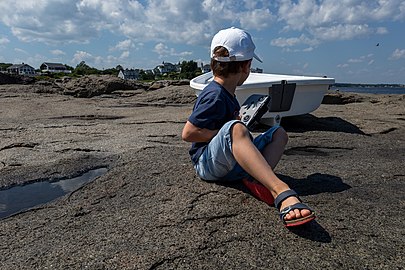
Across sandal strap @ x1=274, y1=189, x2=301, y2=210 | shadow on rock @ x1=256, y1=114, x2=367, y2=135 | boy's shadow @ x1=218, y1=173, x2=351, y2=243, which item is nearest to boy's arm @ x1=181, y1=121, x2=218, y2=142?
boy's shadow @ x1=218, y1=173, x2=351, y2=243

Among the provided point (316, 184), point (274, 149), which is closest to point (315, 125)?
point (316, 184)

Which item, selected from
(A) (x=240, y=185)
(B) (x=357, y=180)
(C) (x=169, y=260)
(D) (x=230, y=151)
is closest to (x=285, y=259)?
(C) (x=169, y=260)

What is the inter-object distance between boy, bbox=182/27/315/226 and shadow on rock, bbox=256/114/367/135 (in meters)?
3.25

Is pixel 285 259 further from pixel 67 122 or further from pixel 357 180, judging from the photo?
pixel 67 122

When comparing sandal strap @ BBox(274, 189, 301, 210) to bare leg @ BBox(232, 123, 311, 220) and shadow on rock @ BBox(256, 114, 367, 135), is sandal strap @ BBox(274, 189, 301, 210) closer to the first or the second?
bare leg @ BBox(232, 123, 311, 220)

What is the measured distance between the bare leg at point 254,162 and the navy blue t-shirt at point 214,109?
0.28 meters

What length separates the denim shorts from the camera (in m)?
2.31

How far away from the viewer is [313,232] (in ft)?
6.70

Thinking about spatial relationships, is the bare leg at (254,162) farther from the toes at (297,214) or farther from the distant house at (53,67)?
the distant house at (53,67)

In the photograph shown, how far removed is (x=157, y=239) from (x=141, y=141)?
2.84 meters

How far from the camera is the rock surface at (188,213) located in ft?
6.07

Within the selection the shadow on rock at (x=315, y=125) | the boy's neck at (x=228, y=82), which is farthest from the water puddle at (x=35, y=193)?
the shadow on rock at (x=315, y=125)

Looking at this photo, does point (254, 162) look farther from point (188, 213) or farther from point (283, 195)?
point (188, 213)

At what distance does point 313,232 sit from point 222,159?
2.37 feet
